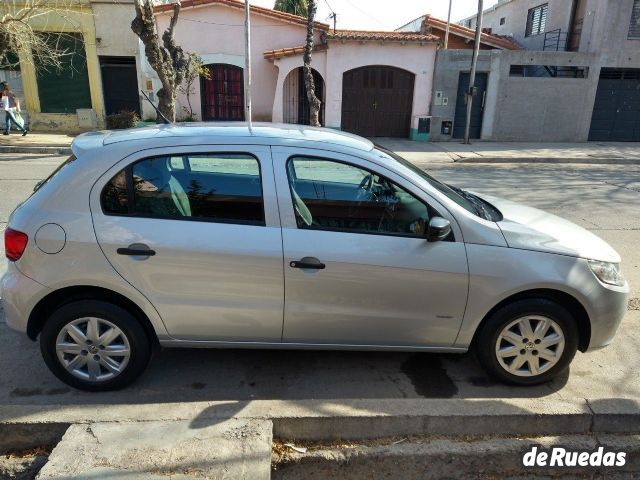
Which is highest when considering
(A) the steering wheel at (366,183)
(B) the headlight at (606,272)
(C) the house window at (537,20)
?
(C) the house window at (537,20)

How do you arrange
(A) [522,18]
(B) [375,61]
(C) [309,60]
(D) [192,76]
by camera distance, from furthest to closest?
(A) [522,18]
(D) [192,76]
(B) [375,61]
(C) [309,60]

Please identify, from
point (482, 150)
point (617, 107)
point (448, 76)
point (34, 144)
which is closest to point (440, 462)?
point (482, 150)

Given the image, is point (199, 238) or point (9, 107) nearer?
point (199, 238)

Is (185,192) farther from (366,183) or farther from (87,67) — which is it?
(87,67)

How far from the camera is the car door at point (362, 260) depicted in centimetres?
290

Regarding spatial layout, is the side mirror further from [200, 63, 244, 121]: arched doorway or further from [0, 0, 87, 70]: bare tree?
[200, 63, 244, 121]: arched doorway

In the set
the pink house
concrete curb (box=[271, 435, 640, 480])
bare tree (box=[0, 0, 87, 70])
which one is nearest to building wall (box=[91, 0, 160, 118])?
bare tree (box=[0, 0, 87, 70])

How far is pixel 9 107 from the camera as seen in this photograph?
15.6m

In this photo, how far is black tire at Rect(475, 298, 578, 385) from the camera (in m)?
3.02

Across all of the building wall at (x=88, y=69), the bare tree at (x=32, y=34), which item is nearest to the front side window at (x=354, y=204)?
the bare tree at (x=32, y=34)

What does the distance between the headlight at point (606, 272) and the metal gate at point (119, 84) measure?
1809 centimetres

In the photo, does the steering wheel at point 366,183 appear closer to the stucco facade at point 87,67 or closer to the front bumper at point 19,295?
the front bumper at point 19,295

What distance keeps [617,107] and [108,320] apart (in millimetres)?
21121

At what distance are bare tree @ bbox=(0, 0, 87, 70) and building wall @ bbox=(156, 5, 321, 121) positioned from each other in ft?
11.1
